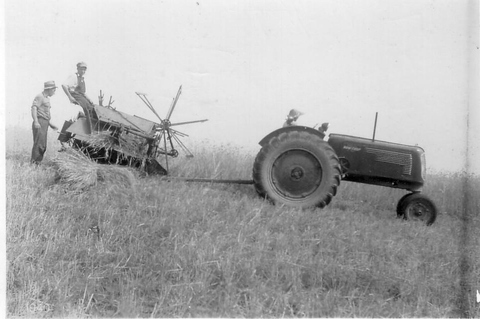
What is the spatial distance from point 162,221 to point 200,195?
1.16 meters

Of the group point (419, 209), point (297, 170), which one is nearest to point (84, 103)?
point (297, 170)

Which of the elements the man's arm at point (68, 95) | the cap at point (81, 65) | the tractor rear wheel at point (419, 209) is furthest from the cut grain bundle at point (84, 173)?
the tractor rear wheel at point (419, 209)

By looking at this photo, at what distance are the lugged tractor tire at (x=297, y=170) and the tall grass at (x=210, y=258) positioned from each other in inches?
13.4

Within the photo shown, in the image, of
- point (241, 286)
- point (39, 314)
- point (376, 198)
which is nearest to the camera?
point (39, 314)

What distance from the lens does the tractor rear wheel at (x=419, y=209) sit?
6406mm

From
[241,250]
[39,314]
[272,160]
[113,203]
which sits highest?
[272,160]

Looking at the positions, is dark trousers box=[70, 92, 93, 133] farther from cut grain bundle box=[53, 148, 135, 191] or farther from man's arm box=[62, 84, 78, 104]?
cut grain bundle box=[53, 148, 135, 191]

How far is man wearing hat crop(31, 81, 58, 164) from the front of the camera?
7250 millimetres

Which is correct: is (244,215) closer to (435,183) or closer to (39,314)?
(39,314)

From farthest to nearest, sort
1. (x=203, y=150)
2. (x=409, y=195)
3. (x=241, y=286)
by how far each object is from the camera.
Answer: (x=203, y=150)
(x=409, y=195)
(x=241, y=286)

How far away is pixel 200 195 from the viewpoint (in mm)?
5723

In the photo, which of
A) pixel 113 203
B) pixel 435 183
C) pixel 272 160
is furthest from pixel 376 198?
pixel 113 203

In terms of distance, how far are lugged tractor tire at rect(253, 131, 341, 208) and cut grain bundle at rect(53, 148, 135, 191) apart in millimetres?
1978

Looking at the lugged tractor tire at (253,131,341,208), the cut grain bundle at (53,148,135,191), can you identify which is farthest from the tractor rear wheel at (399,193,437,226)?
the cut grain bundle at (53,148,135,191)
